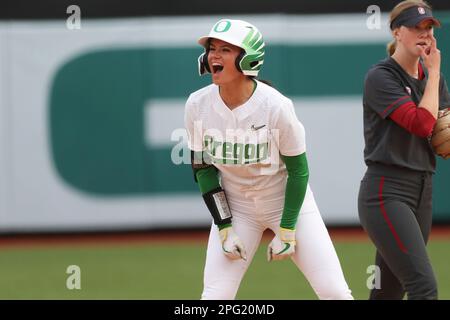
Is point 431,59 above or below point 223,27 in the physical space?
below

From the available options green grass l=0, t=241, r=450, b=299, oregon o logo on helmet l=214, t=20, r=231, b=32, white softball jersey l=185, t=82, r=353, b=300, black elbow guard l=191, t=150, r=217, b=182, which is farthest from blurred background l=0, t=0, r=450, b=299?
oregon o logo on helmet l=214, t=20, r=231, b=32

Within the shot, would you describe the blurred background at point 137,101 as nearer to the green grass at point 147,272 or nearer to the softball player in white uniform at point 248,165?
the green grass at point 147,272

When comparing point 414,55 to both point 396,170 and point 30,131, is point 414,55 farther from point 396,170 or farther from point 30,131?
point 30,131

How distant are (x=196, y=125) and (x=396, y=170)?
1164 millimetres

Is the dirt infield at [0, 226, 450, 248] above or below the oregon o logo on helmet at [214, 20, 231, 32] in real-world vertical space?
above

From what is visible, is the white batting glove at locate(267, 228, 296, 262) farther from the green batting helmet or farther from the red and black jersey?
the green batting helmet

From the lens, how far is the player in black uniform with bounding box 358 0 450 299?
16.1 ft

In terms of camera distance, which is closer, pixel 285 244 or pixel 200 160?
pixel 285 244

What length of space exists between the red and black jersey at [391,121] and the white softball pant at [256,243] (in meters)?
0.50

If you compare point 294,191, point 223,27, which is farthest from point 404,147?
point 223,27

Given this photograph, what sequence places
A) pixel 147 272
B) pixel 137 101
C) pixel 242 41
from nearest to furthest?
pixel 242 41
pixel 147 272
pixel 137 101

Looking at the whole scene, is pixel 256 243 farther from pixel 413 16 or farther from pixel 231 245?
pixel 413 16

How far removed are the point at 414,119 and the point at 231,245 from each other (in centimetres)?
122

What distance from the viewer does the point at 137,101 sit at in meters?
10.2
